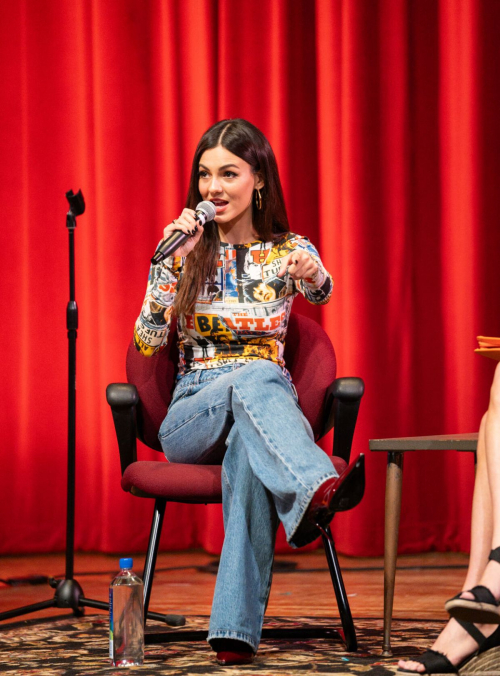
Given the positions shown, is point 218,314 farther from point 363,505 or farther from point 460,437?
point 363,505

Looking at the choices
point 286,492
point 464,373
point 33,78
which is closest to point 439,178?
point 464,373

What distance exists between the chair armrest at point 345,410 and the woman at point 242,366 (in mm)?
114

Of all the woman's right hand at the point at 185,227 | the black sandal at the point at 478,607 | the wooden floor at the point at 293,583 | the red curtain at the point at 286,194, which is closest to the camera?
the black sandal at the point at 478,607

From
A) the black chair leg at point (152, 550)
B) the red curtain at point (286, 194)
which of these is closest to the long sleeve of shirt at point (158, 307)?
the black chair leg at point (152, 550)

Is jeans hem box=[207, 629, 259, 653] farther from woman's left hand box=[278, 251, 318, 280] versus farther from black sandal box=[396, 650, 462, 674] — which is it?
woman's left hand box=[278, 251, 318, 280]

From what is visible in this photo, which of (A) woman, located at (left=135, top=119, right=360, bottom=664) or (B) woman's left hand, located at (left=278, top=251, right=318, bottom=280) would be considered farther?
(B) woman's left hand, located at (left=278, top=251, right=318, bottom=280)

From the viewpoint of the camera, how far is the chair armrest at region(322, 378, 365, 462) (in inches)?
74.8

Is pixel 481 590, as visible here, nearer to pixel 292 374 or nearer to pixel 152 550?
pixel 152 550

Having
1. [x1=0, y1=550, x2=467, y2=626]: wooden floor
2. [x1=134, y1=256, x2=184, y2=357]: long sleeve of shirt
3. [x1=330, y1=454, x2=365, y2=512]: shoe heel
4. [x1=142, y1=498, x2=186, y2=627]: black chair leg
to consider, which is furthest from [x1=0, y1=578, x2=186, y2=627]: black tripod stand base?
[x1=330, y1=454, x2=365, y2=512]: shoe heel

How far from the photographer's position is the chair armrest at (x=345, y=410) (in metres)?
1.90

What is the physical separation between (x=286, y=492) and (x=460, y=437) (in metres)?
0.39

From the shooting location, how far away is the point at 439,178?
321 cm

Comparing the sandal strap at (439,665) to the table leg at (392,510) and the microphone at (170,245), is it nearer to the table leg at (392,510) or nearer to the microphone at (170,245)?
the table leg at (392,510)

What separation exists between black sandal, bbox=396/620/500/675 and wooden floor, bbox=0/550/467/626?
2.54ft
